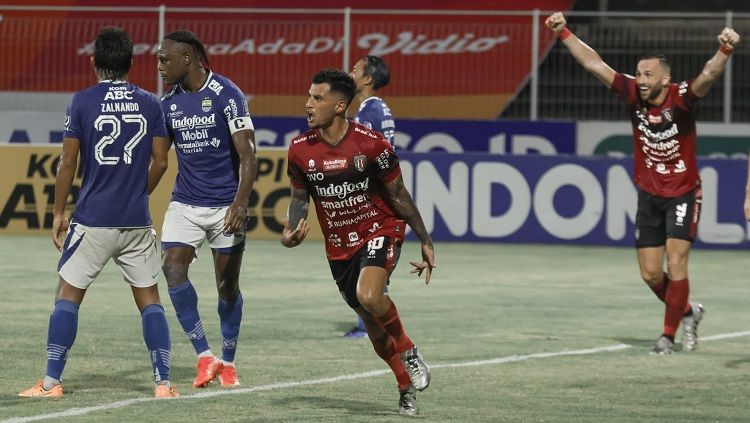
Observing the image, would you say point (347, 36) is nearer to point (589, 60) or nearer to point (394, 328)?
point (589, 60)

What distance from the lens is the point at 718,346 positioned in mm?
12297

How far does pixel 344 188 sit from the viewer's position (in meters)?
8.81

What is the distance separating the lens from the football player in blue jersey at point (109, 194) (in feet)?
29.3

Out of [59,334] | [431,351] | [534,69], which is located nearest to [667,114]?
[431,351]

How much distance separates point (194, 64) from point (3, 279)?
7308 mm

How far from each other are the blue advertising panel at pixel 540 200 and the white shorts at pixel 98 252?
12.7m

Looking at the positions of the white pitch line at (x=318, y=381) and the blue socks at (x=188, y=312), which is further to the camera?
the blue socks at (x=188, y=312)

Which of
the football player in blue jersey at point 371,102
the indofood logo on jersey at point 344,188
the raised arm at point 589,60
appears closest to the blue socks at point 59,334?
the indofood logo on jersey at point 344,188

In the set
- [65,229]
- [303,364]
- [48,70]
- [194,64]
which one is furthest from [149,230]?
[48,70]

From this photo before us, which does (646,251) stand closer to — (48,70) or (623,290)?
(623,290)

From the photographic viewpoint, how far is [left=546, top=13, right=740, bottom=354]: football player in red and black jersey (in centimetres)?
1205

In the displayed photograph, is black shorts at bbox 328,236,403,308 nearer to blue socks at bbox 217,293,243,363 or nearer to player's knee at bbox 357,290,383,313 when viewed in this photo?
player's knee at bbox 357,290,383,313

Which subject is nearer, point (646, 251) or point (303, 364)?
point (303, 364)

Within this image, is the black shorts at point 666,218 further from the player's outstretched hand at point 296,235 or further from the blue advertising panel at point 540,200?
the blue advertising panel at point 540,200
